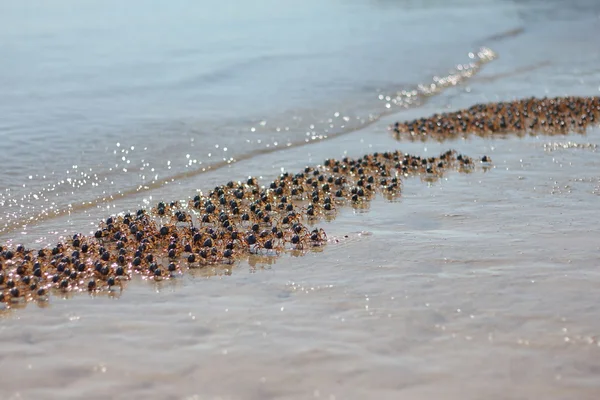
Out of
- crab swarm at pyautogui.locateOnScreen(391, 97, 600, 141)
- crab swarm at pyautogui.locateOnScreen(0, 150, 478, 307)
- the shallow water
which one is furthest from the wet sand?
crab swarm at pyautogui.locateOnScreen(391, 97, 600, 141)

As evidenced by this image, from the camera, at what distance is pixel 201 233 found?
9.91m

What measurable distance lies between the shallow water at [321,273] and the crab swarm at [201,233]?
34 cm

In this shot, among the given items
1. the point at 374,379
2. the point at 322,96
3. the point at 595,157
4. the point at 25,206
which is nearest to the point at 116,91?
the point at 322,96

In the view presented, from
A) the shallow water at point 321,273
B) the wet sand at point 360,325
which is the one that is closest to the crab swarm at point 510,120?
the shallow water at point 321,273

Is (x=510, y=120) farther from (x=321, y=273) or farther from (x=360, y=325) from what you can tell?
(x=360, y=325)

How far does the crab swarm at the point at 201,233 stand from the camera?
8.63m

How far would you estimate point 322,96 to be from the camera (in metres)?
22.5

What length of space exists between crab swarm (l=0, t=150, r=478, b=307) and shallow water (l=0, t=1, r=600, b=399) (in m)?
0.34

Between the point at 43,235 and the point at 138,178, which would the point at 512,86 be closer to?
the point at 138,178

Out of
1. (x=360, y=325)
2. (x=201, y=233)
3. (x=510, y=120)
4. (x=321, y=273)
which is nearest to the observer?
(x=360, y=325)

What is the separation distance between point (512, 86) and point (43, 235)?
56.7 feet

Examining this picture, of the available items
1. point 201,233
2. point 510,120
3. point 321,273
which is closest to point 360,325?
point 321,273

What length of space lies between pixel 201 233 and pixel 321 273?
1.99 m

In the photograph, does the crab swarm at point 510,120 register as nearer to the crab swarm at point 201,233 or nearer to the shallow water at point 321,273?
the shallow water at point 321,273
